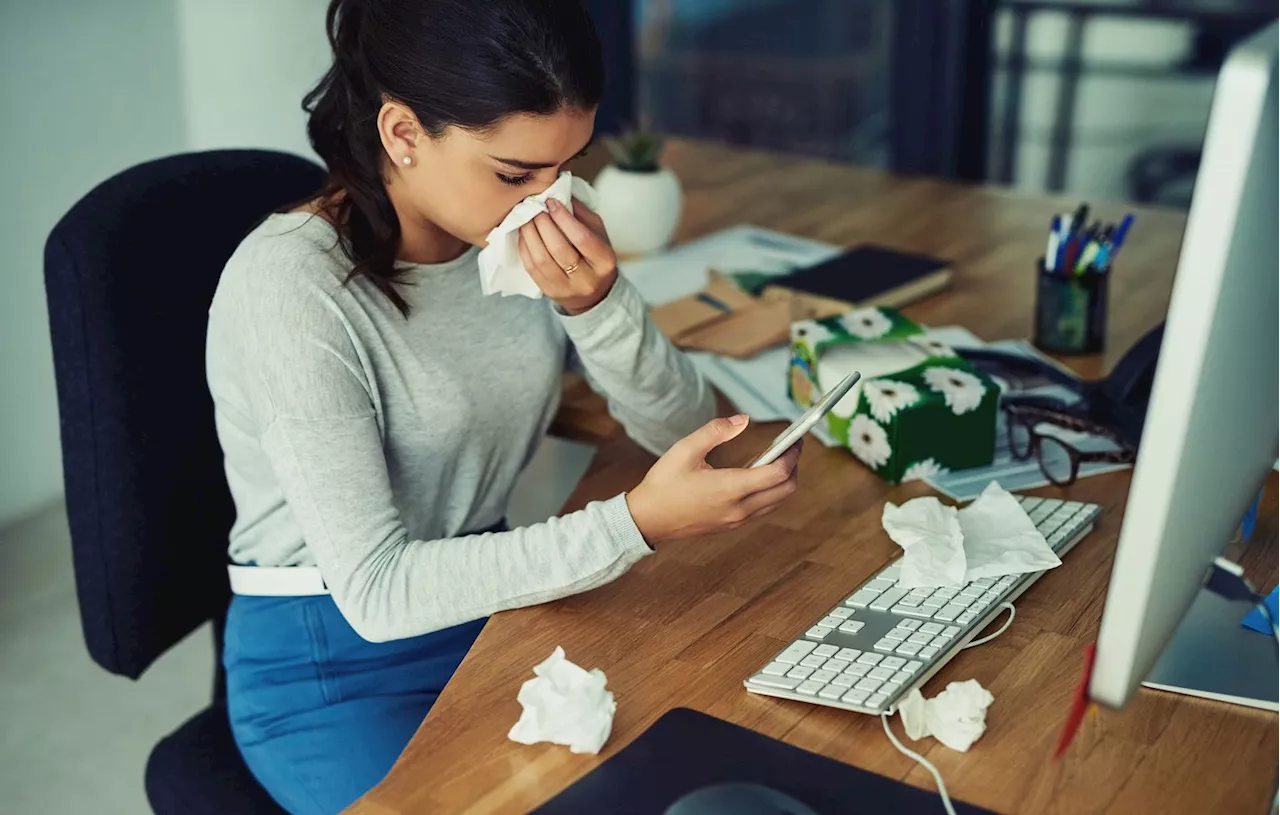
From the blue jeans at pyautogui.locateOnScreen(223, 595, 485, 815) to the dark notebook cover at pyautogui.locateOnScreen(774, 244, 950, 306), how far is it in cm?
68

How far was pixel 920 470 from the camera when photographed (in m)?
1.27

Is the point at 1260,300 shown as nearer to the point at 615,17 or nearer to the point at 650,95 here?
the point at 615,17

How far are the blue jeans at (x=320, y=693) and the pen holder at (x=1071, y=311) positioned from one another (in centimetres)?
76

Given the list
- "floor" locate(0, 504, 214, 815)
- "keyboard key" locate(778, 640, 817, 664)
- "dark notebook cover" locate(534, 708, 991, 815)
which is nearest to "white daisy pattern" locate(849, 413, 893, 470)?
"keyboard key" locate(778, 640, 817, 664)

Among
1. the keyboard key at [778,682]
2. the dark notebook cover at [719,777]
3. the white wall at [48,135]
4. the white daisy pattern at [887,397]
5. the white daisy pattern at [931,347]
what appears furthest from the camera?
the white wall at [48,135]

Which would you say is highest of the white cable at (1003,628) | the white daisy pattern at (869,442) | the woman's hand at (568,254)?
the woman's hand at (568,254)

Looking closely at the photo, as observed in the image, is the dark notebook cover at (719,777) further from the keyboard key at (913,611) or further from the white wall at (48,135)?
the white wall at (48,135)

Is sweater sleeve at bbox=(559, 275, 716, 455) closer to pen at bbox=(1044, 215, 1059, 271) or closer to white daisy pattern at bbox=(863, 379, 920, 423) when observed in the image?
white daisy pattern at bbox=(863, 379, 920, 423)

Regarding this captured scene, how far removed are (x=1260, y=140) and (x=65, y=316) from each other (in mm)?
964

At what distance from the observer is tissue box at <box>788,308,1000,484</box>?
125 cm

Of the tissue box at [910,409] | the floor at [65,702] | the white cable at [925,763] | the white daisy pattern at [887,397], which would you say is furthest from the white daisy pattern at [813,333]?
the floor at [65,702]

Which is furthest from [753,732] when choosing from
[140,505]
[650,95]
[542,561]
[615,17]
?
[650,95]

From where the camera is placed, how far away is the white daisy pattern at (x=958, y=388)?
1.26 metres

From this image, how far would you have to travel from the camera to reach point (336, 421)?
1.09 metres
